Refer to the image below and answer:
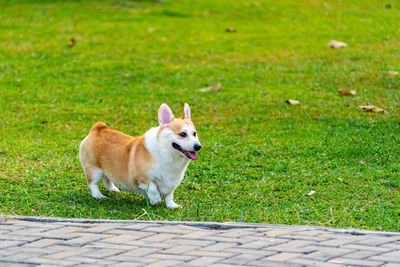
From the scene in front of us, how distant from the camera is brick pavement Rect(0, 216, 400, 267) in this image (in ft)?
13.7

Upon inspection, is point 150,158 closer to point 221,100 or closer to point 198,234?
point 198,234

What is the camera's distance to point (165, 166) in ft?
19.6

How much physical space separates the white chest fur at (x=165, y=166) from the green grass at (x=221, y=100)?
0.27 m

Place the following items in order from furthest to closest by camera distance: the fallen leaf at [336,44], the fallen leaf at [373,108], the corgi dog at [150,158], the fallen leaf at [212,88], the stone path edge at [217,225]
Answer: the fallen leaf at [336,44] < the fallen leaf at [212,88] < the fallen leaf at [373,108] < the corgi dog at [150,158] < the stone path edge at [217,225]

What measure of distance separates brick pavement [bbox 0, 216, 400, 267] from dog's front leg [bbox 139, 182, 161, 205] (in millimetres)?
886

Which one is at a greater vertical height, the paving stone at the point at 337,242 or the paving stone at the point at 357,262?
the paving stone at the point at 357,262

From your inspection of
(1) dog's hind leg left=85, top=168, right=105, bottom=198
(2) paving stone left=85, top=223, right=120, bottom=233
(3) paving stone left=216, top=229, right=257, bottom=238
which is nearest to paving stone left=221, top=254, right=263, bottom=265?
(3) paving stone left=216, top=229, right=257, bottom=238

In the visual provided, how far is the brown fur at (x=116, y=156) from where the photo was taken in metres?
6.04

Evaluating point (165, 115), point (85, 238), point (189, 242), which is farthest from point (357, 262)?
point (165, 115)

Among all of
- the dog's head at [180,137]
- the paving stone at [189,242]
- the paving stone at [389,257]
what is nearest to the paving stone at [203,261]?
the paving stone at [189,242]

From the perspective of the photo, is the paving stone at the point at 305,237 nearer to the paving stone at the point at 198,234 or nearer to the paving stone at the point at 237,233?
the paving stone at the point at 237,233

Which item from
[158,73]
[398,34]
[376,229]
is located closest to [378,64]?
[398,34]

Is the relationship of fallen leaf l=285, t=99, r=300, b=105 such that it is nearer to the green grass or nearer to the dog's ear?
the green grass

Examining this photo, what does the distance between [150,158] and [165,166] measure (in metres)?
0.18
